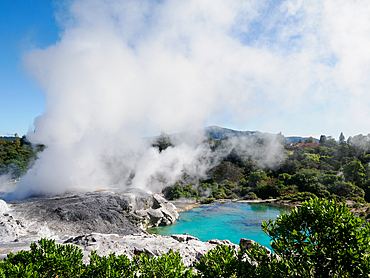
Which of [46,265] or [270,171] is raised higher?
[46,265]

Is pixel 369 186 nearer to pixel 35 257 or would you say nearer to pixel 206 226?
pixel 206 226

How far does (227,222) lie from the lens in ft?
82.2

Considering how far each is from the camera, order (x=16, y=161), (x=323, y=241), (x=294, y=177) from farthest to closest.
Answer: (x=16, y=161) → (x=294, y=177) → (x=323, y=241)

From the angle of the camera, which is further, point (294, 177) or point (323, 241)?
point (294, 177)

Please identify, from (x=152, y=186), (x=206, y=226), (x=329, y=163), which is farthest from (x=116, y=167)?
(x=329, y=163)

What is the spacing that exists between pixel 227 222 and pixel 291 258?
22635 mm

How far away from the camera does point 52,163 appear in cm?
2295

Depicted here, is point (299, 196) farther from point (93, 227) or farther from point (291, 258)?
point (291, 258)

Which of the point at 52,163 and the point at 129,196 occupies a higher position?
the point at 52,163

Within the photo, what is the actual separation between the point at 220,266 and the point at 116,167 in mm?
31209

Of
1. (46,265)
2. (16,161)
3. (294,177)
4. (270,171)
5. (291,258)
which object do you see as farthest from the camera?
(270,171)

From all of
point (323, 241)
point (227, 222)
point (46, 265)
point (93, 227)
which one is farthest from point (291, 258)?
point (227, 222)

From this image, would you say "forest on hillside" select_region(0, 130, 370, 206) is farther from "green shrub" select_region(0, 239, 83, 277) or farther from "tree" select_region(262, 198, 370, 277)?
"tree" select_region(262, 198, 370, 277)

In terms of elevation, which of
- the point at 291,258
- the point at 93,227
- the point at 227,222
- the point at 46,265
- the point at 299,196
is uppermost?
the point at 291,258
